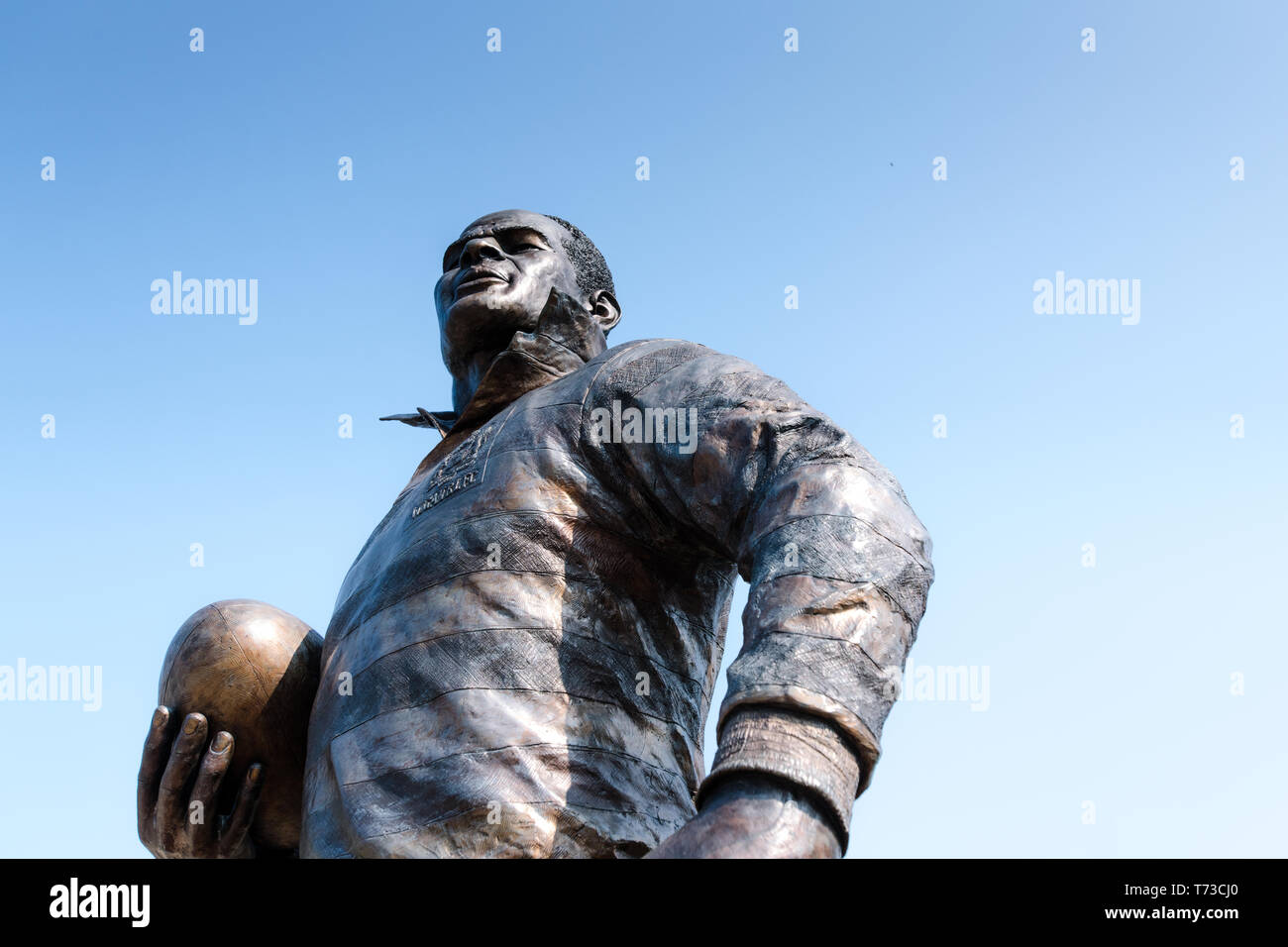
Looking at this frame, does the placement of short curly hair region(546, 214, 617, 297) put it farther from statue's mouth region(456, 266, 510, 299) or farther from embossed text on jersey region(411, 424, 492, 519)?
embossed text on jersey region(411, 424, 492, 519)

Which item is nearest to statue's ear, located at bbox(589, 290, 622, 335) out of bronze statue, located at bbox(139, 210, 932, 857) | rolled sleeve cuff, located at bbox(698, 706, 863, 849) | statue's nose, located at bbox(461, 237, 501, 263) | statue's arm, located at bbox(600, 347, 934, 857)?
statue's nose, located at bbox(461, 237, 501, 263)

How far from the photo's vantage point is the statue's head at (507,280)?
6.50 m

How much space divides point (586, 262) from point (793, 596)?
3.00 m

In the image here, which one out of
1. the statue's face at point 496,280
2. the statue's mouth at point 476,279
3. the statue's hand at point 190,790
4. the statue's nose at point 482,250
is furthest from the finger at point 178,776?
the statue's nose at point 482,250

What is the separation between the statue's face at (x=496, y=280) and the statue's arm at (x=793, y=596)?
155 centimetres

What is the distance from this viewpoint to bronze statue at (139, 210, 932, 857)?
4.05 m

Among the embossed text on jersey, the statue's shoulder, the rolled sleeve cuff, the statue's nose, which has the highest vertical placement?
the statue's nose

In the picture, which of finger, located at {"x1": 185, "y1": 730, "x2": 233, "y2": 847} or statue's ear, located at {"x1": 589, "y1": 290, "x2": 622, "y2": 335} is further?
statue's ear, located at {"x1": 589, "y1": 290, "x2": 622, "y2": 335}

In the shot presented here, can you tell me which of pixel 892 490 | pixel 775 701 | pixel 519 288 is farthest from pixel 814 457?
pixel 519 288

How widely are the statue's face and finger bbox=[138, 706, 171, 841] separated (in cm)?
186

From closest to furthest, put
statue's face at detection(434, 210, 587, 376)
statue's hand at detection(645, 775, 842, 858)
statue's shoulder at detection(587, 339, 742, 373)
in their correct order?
1. statue's hand at detection(645, 775, 842, 858)
2. statue's shoulder at detection(587, 339, 742, 373)
3. statue's face at detection(434, 210, 587, 376)

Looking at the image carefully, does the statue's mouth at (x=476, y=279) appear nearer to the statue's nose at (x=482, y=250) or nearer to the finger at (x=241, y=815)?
the statue's nose at (x=482, y=250)
